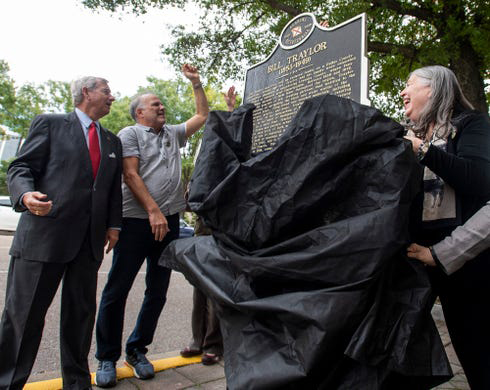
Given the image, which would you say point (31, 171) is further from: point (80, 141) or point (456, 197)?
point (456, 197)

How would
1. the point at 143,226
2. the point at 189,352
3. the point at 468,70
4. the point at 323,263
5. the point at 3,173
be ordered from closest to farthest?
the point at 323,263, the point at 143,226, the point at 189,352, the point at 468,70, the point at 3,173

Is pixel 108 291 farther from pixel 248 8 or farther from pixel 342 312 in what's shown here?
pixel 248 8

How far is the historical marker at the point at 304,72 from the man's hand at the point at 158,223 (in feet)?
2.87

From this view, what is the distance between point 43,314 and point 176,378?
1.12 m

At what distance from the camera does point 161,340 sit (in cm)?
A: 404

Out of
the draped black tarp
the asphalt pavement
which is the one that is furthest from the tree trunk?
the draped black tarp

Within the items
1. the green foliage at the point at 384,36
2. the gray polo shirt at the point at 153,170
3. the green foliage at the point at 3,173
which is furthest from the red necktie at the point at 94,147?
the green foliage at the point at 3,173

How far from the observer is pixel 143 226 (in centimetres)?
299

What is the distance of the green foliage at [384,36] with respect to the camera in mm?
6906

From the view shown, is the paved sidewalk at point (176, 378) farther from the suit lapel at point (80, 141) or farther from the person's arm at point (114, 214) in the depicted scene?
the suit lapel at point (80, 141)

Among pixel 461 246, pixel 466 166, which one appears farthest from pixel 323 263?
pixel 466 166

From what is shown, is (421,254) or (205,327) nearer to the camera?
(421,254)

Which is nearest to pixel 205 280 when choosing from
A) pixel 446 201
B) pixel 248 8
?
pixel 446 201

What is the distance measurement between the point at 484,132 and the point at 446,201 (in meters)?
0.36
